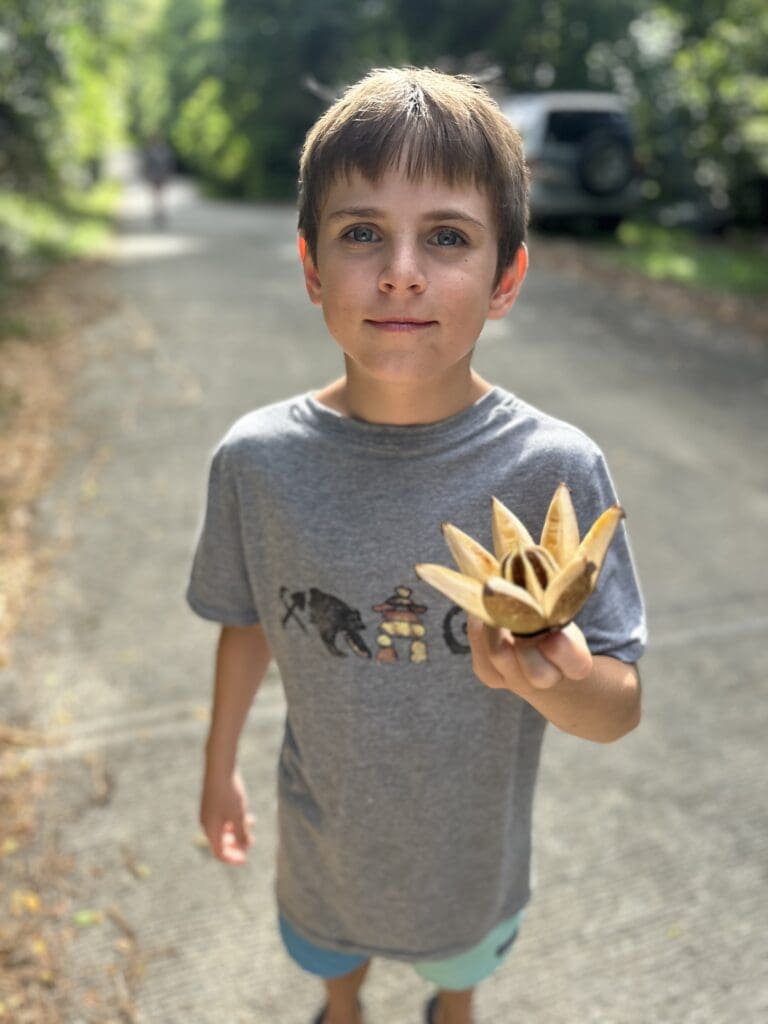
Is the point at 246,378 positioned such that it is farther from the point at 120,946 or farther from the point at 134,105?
the point at 134,105

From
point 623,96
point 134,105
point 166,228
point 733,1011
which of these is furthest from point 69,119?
point 134,105

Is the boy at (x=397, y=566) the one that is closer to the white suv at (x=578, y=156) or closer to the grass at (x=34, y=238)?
the grass at (x=34, y=238)

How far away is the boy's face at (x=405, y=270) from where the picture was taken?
1.19 metres

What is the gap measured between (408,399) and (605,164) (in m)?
11.8

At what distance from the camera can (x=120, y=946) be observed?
2.19 metres

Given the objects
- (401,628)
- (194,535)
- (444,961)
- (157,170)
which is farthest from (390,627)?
(157,170)

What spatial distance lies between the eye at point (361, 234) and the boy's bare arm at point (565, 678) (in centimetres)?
54

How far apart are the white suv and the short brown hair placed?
10863 millimetres

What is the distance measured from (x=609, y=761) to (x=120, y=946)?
149cm

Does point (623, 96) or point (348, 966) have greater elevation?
point (623, 96)

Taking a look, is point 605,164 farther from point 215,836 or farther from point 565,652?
point 565,652

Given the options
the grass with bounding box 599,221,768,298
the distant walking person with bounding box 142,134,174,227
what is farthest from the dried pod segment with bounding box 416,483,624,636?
the distant walking person with bounding box 142,134,174,227

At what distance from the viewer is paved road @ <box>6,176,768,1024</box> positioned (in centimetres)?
210

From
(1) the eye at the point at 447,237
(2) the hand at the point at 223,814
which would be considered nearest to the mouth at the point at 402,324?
(1) the eye at the point at 447,237
